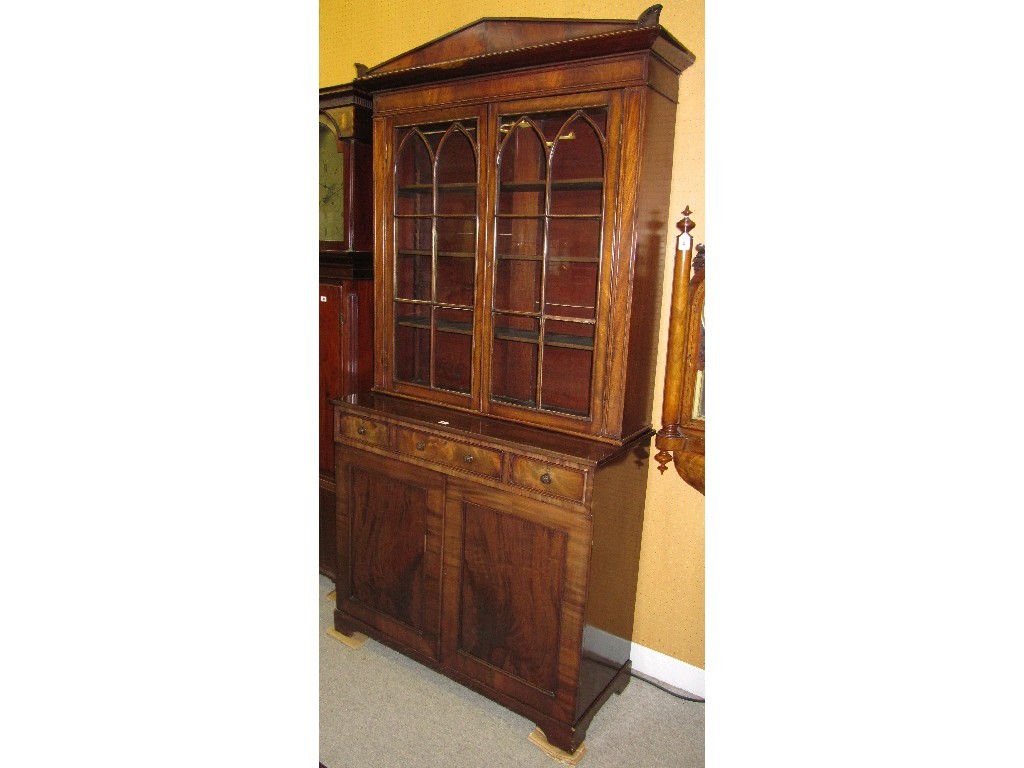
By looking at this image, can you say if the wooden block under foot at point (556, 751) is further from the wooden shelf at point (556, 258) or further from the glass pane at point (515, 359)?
the wooden shelf at point (556, 258)

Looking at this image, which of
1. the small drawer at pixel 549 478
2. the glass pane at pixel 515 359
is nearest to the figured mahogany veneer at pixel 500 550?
the small drawer at pixel 549 478

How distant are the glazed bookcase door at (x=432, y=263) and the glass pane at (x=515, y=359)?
11 cm

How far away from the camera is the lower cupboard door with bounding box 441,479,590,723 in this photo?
1.87 m

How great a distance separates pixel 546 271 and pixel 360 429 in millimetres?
899

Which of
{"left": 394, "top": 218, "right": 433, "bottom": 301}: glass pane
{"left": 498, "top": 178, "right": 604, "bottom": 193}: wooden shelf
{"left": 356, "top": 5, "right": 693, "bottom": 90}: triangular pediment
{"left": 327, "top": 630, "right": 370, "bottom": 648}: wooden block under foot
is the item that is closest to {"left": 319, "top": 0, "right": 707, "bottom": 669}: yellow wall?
{"left": 356, "top": 5, "right": 693, "bottom": 90}: triangular pediment

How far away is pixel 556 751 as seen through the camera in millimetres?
1951

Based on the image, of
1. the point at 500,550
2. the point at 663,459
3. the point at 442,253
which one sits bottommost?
the point at 500,550

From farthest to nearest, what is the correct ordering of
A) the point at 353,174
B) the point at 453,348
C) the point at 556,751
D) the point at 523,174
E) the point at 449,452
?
the point at 353,174
the point at 453,348
the point at 523,174
the point at 449,452
the point at 556,751

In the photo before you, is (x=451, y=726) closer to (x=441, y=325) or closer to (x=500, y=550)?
(x=500, y=550)

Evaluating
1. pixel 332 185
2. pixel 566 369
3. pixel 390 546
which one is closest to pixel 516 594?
pixel 390 546
